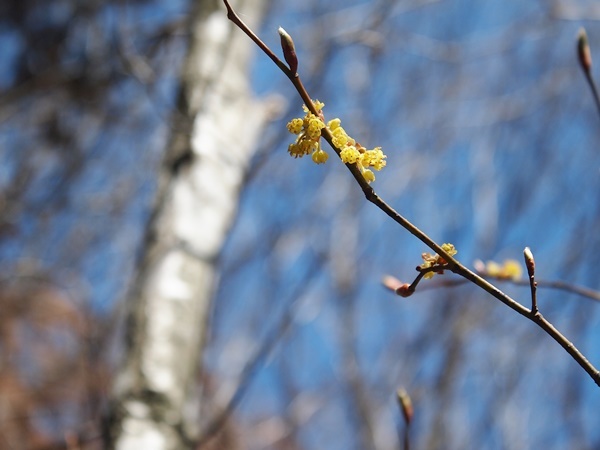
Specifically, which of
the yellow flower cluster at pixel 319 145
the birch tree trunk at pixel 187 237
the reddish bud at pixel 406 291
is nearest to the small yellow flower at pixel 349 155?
the yellow flower cluster at pixel 319 145

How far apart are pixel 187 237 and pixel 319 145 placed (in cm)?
103

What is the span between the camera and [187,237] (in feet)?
5.45

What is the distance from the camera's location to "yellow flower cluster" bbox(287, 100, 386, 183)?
2.15 ft

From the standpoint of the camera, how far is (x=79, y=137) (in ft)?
14.3

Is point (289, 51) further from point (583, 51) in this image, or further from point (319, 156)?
point (583, 51)

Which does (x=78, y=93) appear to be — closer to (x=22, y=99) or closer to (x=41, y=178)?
(x=22, y=99)

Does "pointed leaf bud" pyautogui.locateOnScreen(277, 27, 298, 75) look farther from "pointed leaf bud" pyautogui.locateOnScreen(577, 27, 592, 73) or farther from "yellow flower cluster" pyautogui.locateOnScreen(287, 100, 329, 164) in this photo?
"pointed leaf bud" pyautogui.locateOnScreen(577, 27, 592, 73)

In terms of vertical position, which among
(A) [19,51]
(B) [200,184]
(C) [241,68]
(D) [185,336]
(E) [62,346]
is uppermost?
(A) [19,51]

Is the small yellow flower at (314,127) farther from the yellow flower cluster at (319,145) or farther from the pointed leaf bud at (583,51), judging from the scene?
the pointed leaf bud at (583,51)

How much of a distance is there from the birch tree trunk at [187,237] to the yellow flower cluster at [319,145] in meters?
0.90

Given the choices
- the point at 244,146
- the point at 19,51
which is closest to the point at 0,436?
the point at 19,51

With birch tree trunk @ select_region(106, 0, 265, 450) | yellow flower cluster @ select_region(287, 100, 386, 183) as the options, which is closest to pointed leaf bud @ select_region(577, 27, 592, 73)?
yellow flower cluster @ select_region(287, 100, 386, 183)

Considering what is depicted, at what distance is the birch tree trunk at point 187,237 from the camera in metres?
1.39

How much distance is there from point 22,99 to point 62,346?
2.47m
